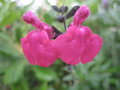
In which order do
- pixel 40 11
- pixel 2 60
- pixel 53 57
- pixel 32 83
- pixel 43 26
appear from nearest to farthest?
pixel 53 57 → pixel 43 26 → pixel 2 60 → pixel 32 83 → pixel 40 11

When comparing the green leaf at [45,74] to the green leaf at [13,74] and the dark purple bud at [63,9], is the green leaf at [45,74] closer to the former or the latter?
the green leaf at [13,74]

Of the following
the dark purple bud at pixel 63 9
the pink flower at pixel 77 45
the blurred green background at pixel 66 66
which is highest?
the dark purple bud at pixel 63 9

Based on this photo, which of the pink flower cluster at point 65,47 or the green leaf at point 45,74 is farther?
the green leaf at point 45,74

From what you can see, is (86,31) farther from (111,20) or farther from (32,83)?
(111,20)

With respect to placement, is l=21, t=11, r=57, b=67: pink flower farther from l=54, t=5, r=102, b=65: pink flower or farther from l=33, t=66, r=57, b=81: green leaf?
l=33, t=66, r=57, b=81: green leaf

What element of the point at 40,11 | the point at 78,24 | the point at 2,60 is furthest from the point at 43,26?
the point at 40,11

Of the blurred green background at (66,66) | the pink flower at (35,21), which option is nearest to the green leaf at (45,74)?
the blurred green background at (66,66)

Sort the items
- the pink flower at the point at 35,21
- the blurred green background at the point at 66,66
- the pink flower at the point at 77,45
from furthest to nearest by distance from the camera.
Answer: the blurred green background at the point at 66,66 < the pink flower at the point at 35,21 < the pink flower at the point at 77,45

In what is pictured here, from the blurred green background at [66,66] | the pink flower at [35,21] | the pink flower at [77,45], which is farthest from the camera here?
the blurred green background at [66,66]
